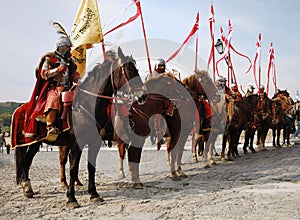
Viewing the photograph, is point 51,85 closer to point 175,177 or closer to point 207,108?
point 175,177

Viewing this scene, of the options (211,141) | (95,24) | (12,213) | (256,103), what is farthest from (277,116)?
(12,213)

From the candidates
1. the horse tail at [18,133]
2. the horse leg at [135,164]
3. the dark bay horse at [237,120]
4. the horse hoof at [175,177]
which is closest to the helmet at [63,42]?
the horse tail at [18,133]

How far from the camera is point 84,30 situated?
806 cm

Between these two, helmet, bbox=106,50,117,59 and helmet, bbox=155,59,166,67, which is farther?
helmet, bbox=155,59,166,67

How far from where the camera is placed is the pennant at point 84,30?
7.95 meters

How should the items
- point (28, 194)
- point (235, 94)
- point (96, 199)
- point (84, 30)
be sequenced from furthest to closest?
point (235, 94) < point (84, 30) < point (28, 194) < point (96, 199)

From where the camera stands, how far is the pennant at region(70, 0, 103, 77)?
7945mm

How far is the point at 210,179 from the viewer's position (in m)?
8.70

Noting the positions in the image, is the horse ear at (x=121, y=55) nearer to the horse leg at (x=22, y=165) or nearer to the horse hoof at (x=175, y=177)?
the horse leg at (x=22, y=165)

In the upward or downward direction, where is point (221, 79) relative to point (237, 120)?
upward

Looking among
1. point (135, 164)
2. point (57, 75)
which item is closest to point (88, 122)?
point (57, 75)

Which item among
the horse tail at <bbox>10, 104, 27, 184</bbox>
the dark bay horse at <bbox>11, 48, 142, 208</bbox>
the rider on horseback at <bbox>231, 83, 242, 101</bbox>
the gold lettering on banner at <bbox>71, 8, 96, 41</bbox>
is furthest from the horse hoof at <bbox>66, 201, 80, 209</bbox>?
the rider on horseback at <bbox>231, 83, 242, 101</bbox>

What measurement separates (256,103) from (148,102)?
26.9 ft

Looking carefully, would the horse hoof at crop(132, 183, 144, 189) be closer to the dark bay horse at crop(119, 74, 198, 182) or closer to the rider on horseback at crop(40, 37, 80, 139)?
the dark bay horse at crop(119, 74, 198, 182)
